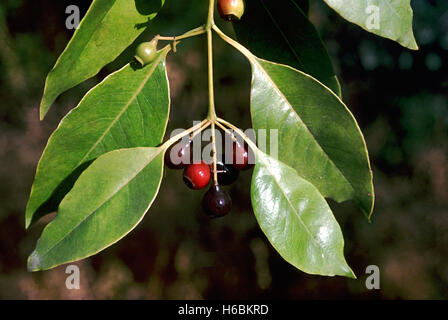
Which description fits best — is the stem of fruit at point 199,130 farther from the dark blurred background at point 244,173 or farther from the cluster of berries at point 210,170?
the dark blurred background at point 244,173

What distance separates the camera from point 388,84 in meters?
1.74

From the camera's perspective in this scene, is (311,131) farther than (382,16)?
Yes

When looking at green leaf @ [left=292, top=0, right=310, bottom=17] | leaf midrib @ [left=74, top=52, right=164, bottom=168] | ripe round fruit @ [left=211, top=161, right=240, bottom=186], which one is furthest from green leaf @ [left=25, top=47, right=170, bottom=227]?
green leaf @ [left=292, top=0, right=310, bottom=17]

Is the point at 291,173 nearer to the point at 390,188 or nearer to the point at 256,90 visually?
the point at 256,90

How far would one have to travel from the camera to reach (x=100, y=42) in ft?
2.63

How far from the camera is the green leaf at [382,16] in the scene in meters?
0.69

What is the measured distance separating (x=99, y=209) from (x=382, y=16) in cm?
53

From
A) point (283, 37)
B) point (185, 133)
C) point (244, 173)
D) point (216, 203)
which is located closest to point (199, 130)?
point (185, 133)

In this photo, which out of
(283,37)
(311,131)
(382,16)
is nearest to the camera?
(382,16)

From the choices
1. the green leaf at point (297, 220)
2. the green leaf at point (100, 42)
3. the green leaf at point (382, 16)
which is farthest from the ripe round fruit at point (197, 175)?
the green leaf at point (382, 16)

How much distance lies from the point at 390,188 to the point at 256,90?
4.22ft

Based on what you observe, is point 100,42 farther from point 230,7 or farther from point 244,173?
point 244,173

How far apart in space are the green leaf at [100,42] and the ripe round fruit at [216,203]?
0.29 meters

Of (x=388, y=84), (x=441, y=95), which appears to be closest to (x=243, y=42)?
(x=388, y=84)
